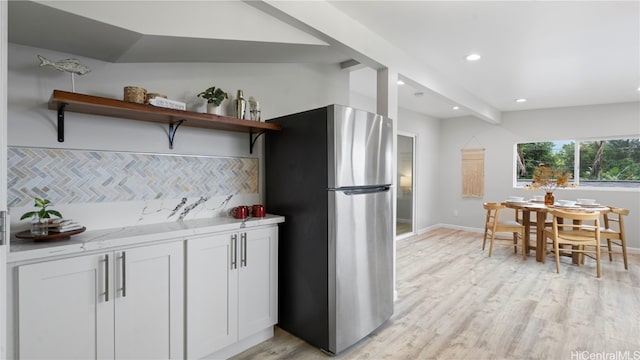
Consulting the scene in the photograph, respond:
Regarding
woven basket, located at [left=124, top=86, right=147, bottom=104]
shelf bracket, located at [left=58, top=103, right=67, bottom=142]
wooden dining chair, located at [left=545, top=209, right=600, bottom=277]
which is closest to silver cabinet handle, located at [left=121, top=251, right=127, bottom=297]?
shelf bracket, located at [left=58, top=103, right=67, bottom=142]

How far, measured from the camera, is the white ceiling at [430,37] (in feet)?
5.24

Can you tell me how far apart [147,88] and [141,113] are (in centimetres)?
35

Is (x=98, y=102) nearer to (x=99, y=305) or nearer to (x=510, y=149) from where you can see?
(x=99, y=305)

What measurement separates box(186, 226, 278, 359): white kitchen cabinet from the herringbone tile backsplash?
0.48 meters

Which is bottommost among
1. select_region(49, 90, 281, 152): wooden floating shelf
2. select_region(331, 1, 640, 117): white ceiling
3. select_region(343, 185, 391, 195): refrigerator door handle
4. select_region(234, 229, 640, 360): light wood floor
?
select_region(234, 229, 640, 360): light wood floor

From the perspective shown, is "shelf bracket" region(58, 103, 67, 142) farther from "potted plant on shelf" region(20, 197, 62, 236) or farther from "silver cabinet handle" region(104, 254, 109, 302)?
"silver cabinet handle" region(104, 254, 109, 302)

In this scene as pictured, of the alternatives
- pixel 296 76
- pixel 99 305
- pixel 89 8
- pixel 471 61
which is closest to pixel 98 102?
pixel 89 8

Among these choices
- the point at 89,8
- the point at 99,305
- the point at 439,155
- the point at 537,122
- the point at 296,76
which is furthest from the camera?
the point at 439,155

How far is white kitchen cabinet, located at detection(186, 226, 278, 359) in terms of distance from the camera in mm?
1938

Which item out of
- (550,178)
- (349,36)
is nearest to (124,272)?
(349,36)

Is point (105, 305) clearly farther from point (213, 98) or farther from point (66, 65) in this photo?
point (213, 98)

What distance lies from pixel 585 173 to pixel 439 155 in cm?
255

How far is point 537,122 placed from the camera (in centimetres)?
605

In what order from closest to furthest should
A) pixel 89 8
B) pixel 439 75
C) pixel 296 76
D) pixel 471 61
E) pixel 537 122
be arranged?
pixel 89 8 → pixel 296 76 → pixel 471 61 → pixel 439 75 → pixel 537 122
